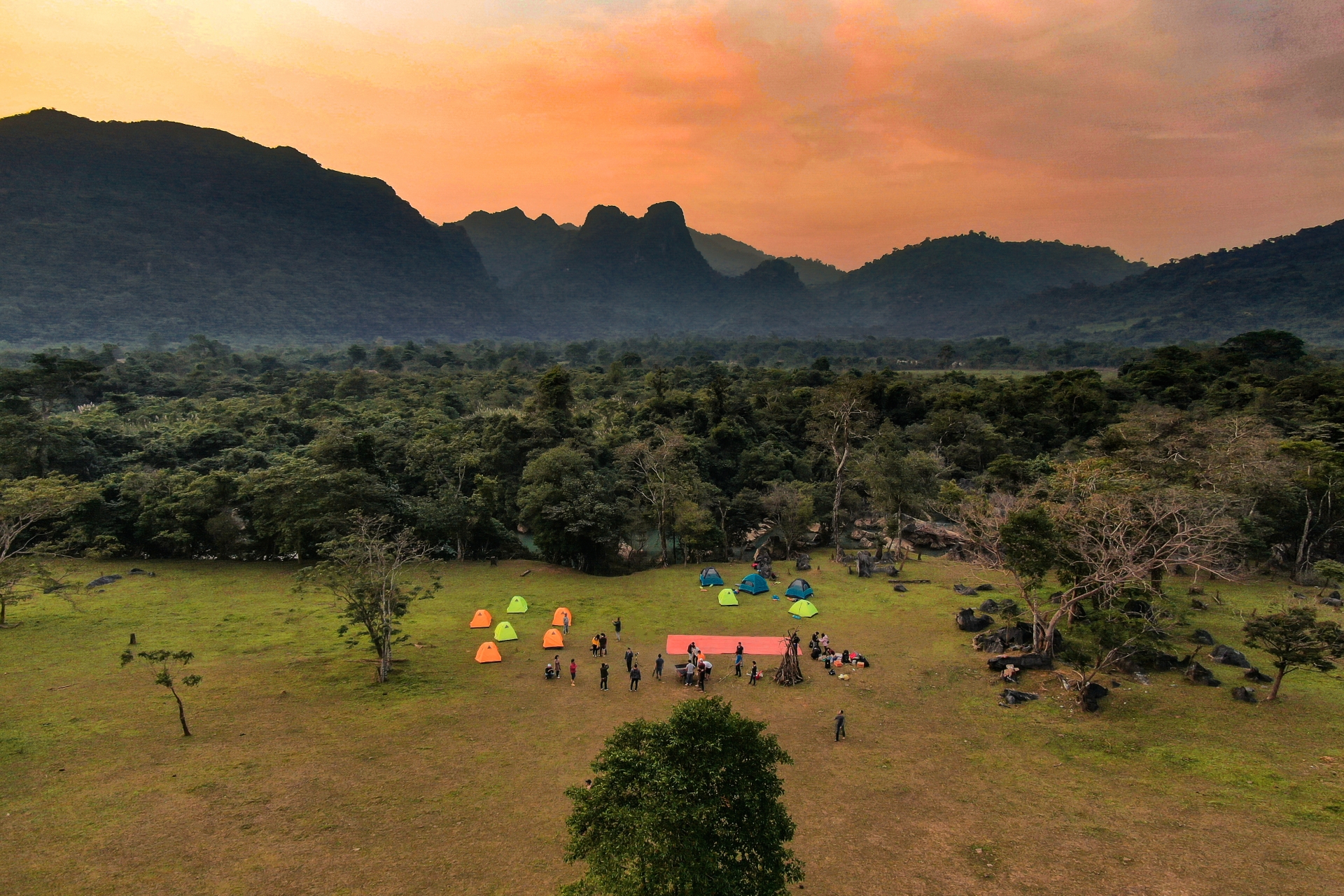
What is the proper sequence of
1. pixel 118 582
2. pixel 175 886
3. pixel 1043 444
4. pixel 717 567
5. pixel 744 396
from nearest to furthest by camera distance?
1. pixel 175 886
2. pixel 118 582
3. pixel 717 567
4. pixel 1043 444
5. pixel 744 396

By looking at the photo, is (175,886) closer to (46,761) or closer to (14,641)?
(46,761)

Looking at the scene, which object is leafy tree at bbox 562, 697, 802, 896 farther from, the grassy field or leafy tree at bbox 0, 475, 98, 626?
leafy tree at bbox 0, 475, 98, 626

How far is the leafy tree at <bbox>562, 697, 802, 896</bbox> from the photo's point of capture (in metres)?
7.98

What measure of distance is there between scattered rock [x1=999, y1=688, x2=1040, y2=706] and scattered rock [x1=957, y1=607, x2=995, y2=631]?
17.6 feet

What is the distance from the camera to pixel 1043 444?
55.0 m

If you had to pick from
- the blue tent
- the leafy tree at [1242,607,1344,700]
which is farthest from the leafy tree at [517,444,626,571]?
the leafy tree at [1242,607,1344,700]

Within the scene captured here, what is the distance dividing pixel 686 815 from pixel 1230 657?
69.5 ft

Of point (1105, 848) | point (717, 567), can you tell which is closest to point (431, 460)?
point (717, 567)

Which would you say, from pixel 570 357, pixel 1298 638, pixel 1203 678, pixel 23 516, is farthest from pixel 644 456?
pixel 570 357

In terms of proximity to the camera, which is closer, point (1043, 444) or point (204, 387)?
point (1043, 444)

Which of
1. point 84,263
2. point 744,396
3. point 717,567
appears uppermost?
point 84,263

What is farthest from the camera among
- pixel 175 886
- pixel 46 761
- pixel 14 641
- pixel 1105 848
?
pixel 14 641

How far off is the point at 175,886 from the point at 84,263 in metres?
239

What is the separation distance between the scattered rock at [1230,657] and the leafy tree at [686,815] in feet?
63.4
